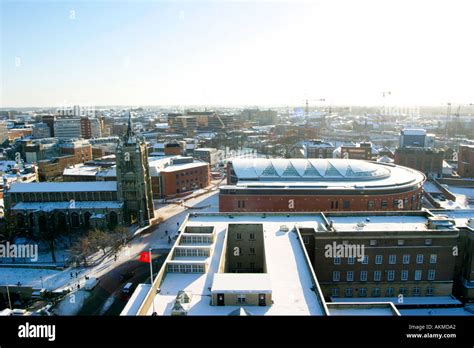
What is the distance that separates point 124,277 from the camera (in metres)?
19.0

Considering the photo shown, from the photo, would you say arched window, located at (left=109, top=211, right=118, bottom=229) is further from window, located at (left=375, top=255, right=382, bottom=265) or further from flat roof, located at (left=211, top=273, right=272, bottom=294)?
flat roof, located at (left=211, top=273, right=272, bottom=294)

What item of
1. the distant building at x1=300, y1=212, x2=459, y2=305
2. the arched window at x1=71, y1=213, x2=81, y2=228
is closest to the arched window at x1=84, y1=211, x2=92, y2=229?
the arched window at x1=71, y1=213, x2=81, y2=228

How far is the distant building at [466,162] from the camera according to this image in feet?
133

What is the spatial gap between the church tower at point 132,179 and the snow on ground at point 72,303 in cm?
951

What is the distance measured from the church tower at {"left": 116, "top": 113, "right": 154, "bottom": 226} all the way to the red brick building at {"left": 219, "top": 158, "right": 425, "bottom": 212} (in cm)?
595

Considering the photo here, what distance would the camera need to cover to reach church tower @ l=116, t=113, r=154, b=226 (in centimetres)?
2677

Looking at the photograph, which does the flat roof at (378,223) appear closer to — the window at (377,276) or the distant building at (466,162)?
the window at (377,276)

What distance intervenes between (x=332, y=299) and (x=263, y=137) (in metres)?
62.4

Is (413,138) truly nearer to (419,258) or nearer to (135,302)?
(419,258)

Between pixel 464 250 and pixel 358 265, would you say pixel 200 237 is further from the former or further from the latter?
pixel 464 250

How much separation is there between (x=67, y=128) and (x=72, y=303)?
62775mm

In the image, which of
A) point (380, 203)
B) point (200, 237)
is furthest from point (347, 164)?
point (200, 237)

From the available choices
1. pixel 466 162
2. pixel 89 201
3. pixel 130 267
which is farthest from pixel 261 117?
pixel 130 267

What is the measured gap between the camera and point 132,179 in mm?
26984
